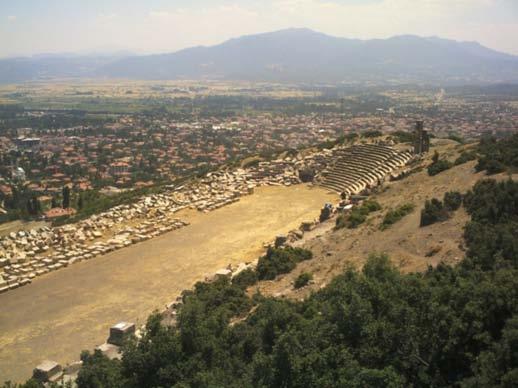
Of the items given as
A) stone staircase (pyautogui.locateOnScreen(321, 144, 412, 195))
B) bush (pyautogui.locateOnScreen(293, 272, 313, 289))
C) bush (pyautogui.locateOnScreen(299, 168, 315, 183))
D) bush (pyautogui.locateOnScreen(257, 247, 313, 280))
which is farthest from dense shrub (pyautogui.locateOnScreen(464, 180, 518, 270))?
bush (pyautogui.locateOnScreen(299, 168, 315, 183))

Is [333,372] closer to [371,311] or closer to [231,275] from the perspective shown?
[371,311]

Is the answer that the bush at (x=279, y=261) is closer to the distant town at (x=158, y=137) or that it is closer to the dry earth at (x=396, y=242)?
the dry earth at (x=396, y=242)

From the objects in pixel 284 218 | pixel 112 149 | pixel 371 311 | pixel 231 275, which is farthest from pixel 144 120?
pixel 371 311

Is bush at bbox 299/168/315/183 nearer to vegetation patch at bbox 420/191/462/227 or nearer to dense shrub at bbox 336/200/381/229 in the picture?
dense shrub at bbox 336/200/381/229

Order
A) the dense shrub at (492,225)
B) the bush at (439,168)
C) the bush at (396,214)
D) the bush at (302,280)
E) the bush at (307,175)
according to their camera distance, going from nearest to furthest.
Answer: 1. the dense shrub at (492,225)
2. the bush at (302,280)
3. the bush at (396,214)
4. the bush at (439,168)
5. the bush at (307,175)

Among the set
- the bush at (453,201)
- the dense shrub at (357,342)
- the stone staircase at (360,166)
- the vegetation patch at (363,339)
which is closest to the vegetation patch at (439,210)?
the bush at (453,201)

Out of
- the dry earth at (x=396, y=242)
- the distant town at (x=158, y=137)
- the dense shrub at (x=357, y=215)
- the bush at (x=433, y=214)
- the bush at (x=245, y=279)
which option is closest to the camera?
the dry earth at (x=396, y=242)
